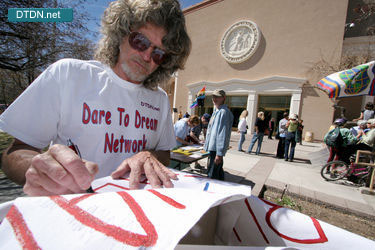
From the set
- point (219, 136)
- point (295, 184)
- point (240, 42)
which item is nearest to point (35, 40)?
point (219, 136)

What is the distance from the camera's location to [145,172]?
68 cm

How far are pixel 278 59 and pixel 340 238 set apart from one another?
1537cm

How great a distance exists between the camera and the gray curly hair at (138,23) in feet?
3.59

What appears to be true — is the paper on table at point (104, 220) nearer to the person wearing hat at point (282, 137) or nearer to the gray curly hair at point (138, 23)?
the gray curly hair at point (138, 23)

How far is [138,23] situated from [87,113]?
0.65 metres

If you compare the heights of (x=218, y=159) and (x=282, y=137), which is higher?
(x=282, y=137)

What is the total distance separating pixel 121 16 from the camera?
3.69 ft

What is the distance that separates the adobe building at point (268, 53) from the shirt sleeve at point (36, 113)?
47.0 feet

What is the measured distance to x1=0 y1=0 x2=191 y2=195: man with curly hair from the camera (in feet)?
1.73

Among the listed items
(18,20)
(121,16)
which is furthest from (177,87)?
(121,16)

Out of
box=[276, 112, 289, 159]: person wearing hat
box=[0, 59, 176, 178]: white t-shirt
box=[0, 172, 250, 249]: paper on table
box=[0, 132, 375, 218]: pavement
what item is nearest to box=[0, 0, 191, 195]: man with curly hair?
box=[0, 59, 176, 178]: white t-shirt

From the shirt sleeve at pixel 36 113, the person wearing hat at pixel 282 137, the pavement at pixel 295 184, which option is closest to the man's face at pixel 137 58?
the shirt sleeve at pixel 36 113

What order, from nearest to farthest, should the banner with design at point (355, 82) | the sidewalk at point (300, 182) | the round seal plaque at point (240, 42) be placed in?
the sidewalk at point (300, 182) < the banner with design at point (355, 82) < the round seal plaque at point (240, 42)

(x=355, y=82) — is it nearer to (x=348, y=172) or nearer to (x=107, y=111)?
(x=348, y=172)
